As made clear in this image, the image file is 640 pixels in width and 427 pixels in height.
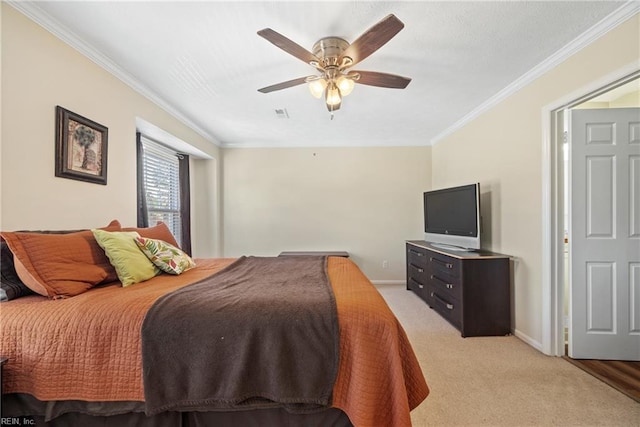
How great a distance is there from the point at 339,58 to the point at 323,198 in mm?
2910

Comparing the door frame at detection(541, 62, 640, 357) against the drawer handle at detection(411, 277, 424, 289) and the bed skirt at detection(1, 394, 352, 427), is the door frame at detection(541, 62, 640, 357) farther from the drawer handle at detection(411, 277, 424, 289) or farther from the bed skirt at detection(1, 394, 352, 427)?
the bed skirt at detection(1, 394, 352, 427)

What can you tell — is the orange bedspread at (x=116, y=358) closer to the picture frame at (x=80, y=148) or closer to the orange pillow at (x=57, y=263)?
the orange pillow at (x=57, y=263)

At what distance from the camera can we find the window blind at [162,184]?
11.0 feet

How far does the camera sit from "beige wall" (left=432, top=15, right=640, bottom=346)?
184 centimetres

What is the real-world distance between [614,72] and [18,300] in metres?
3.66

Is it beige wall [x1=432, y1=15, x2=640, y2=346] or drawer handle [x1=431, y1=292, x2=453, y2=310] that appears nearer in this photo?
beige wall [x1=432, y1=15, x2=640, y2=346]

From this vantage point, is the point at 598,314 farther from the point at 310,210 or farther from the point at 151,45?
the point at 151,45

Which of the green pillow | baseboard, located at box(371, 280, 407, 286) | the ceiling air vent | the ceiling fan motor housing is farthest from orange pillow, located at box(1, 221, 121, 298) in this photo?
baseboard, located at box(371, 280, 407, 286)

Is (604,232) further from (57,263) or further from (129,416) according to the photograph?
(57,263)

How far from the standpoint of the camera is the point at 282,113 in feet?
10.8

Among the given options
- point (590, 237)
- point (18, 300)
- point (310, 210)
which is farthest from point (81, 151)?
point (590, 237)

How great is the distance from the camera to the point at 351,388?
1101 millimetres

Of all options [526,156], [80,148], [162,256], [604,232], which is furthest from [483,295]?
[80,148]

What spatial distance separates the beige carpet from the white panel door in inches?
16.7
